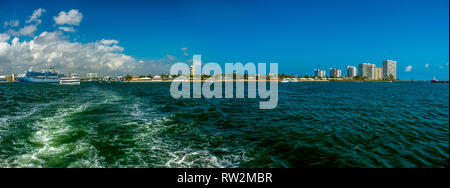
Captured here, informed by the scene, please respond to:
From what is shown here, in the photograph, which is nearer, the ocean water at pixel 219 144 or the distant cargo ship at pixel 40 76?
the ocean water at pixel 219 144

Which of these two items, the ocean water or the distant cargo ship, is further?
the distant cargo ship

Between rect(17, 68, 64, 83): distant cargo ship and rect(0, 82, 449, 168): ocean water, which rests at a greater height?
rect(17, 68, 64, 83): distant cargo ship

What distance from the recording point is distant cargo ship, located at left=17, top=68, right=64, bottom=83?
183250mm

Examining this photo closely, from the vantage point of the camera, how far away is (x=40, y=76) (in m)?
189

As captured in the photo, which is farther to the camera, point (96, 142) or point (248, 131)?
point (248, 131)

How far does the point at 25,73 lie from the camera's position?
184m

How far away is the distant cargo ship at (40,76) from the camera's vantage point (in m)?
183

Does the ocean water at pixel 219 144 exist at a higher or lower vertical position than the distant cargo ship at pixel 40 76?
lower

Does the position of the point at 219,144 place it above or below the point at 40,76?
below

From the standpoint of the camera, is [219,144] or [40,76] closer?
[219,144]
